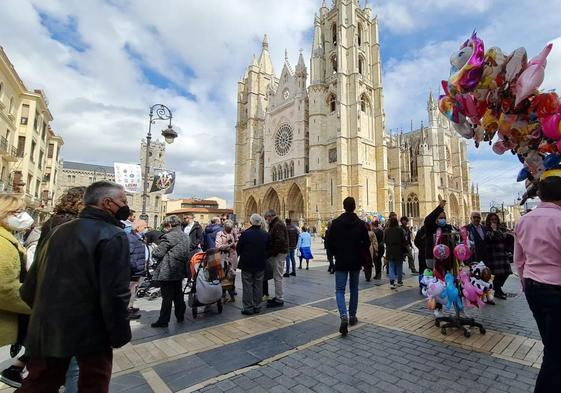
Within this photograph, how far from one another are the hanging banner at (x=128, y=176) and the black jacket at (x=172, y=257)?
16.0 feet

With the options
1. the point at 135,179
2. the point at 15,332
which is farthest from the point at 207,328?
the point at 135,179

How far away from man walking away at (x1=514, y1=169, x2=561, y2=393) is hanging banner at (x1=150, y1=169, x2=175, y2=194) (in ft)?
32.3

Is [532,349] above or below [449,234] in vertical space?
below

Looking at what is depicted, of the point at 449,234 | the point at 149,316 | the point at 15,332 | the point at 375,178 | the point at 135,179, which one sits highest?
the point at 375,178

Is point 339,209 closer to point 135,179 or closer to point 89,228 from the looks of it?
point 135,179

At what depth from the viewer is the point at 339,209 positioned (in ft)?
99.7

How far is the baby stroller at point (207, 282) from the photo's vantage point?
5000 millimetres

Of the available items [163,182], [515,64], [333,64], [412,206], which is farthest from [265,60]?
[515,64]

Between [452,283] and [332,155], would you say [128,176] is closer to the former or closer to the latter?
[452,283]

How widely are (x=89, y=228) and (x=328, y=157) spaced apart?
1279 inches

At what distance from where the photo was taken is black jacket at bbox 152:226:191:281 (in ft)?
15.5

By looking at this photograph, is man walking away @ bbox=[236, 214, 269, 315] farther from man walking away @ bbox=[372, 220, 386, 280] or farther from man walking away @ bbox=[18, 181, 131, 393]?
man walking away @ bbox=[372, 220, 386, 280]

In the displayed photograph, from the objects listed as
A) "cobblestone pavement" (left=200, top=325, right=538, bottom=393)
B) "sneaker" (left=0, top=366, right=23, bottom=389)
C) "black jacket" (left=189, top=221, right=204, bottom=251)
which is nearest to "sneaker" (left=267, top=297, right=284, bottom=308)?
"cobblestone pavement" (left=200, top=325, right=538, bottom=393)

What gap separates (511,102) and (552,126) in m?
0.57
